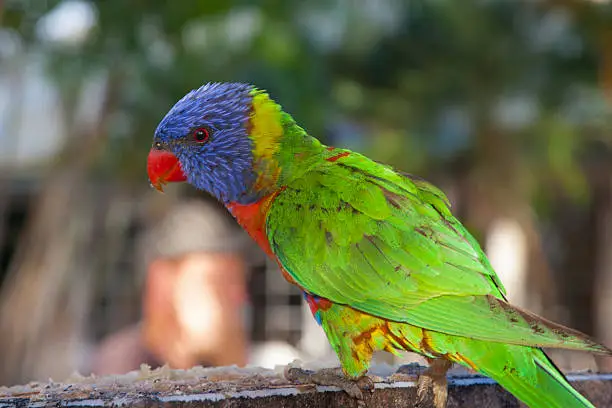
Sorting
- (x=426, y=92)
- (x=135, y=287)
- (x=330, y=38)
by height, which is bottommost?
(x=135, y=287)

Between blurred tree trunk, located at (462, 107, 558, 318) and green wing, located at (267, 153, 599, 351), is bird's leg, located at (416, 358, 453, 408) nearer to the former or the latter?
green wing, located at (267, 153, 599, 351)

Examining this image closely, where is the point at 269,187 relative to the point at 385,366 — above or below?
→ above

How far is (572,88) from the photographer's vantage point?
6.13 metres

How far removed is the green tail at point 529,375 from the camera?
1034 millimetres

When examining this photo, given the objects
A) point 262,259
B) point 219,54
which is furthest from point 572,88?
point 262,259

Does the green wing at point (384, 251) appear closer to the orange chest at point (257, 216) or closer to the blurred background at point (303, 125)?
the orange chest at point (257, 216)

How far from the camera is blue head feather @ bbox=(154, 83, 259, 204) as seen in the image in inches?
54.7

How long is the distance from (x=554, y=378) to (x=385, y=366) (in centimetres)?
38

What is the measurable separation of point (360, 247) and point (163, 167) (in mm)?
471

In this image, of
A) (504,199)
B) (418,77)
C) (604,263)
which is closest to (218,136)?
(418,77)

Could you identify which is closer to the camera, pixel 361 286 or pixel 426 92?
pixel 361 286

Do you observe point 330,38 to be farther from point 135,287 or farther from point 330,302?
point 330,302

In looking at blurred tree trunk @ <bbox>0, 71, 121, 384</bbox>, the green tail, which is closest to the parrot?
the green tail

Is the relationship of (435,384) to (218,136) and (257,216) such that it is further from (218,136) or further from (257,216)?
(218,136)
